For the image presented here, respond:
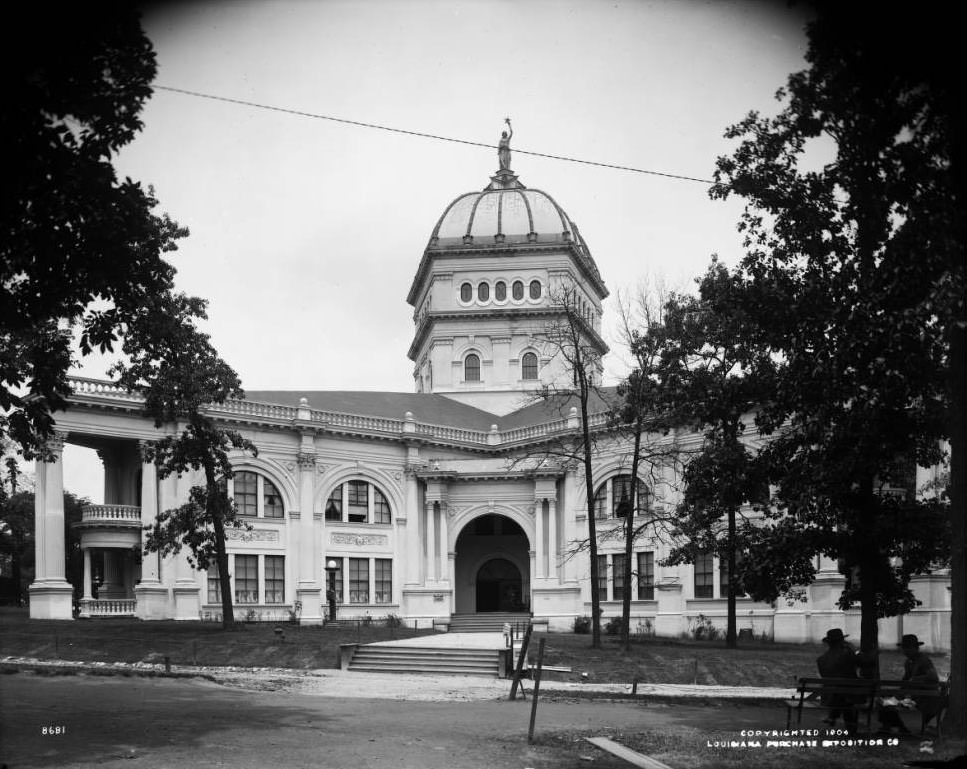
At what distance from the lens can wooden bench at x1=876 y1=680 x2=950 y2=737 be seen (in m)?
14.8

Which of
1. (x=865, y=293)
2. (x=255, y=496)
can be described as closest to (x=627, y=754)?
(x=865, y=293)

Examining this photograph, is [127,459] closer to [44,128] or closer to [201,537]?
[201,537]

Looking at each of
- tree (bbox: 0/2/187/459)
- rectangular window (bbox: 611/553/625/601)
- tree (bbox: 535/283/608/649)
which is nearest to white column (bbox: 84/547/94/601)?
tree (bbox: 535/283/608/649)

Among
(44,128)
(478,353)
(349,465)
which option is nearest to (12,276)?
(44,128)

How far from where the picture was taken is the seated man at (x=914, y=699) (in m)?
15.0

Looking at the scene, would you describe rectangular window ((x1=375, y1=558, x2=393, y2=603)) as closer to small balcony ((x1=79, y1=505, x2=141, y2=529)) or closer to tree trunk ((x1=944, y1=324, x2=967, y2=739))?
small balcony ((x1=79, y1=505, x2=141, y2=529))

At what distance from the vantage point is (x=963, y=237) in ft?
45.4

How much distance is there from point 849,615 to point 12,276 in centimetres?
3200

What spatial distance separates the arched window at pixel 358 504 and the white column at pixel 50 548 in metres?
12.3

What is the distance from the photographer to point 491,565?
56.8 m

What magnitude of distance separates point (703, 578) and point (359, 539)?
631 inches

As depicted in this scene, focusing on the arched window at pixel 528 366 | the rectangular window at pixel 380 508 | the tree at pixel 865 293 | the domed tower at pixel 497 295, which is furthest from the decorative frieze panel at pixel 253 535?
the tree at pixel 865 293

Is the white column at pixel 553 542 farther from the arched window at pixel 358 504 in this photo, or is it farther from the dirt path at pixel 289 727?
the dirt path at pixel 289 727

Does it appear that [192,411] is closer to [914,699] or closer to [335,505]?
[335,505]
